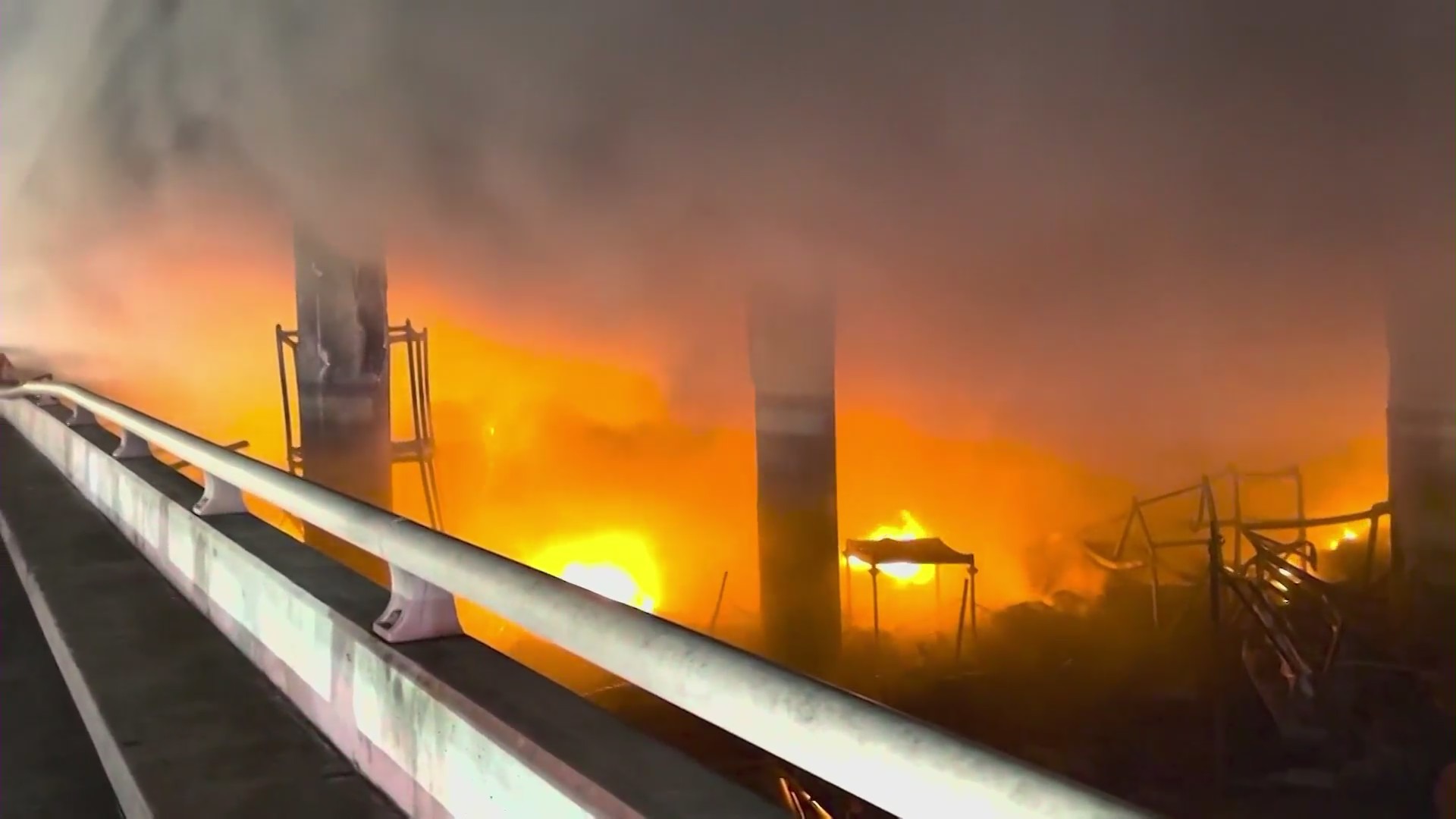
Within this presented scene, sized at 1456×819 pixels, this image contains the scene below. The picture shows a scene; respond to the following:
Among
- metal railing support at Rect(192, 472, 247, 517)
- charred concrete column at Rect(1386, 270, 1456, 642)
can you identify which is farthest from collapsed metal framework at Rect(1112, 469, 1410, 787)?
metal railing support at Rect(192, 472, 247, 517)

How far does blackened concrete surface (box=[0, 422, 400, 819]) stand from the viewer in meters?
1.54

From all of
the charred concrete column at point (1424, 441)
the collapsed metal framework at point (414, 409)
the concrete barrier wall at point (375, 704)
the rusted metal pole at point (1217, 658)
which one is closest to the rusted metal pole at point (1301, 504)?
the charred concrete column at point (1424, 441)

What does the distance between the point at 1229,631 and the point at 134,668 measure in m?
7.15

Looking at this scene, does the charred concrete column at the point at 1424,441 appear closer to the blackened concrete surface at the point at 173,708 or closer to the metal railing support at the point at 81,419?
the blackened concrete surface at the point at 173,708

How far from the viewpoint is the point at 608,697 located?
8.23m

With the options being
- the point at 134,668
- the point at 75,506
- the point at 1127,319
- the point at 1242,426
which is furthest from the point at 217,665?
the point at 1242,426

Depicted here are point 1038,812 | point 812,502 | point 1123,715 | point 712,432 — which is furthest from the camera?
point 712,432

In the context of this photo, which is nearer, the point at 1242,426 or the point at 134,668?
the point at 134,668

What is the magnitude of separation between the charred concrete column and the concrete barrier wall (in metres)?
7.77

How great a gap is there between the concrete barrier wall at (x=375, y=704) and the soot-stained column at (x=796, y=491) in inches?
229

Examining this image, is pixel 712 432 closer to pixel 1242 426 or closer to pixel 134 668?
pixel 1242 426

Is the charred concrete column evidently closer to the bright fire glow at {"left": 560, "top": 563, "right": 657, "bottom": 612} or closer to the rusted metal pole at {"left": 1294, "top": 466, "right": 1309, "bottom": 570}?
the rusted metal pole at {"left": 1294, "top": 466, "right": 1309, "bottom": 570}

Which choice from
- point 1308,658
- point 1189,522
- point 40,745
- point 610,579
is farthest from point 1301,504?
point 40,745

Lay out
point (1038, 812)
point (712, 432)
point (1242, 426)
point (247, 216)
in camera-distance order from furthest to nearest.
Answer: point (712, 432), point (1242, 426), point (247, 216), point (1038, 812)
